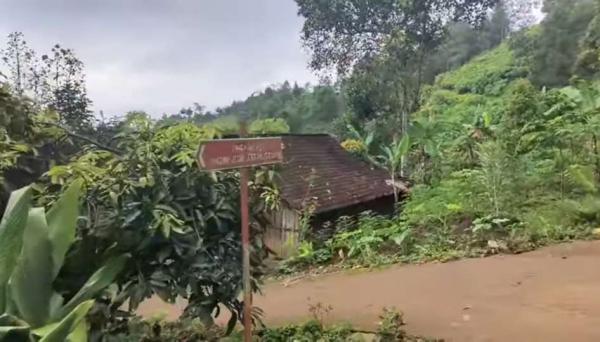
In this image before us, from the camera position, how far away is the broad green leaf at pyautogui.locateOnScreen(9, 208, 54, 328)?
2377 millimetres

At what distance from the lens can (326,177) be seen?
45.1 ft

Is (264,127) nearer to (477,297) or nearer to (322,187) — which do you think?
(477,297)

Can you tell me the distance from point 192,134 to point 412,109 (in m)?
14.7

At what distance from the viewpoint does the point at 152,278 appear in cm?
324

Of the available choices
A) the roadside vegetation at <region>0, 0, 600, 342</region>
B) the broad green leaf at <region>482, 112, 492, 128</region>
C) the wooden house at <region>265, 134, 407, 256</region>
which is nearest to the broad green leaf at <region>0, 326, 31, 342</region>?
the roadside vegetation at <region>0, 0, 600, 342</region>

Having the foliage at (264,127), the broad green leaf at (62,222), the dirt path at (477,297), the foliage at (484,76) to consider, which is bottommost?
the dirt path at (477,297)

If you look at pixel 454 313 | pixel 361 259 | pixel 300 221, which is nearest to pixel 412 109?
pixel 300 221

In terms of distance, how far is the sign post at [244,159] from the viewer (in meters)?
3.03

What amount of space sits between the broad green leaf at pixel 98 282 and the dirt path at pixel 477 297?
7.26ft

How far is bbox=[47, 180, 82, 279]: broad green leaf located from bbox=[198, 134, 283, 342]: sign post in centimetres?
68

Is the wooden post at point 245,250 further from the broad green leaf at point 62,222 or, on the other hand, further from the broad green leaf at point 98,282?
the broad green leaf at point 62,222

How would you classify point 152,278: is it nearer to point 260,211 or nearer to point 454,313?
point 260,211

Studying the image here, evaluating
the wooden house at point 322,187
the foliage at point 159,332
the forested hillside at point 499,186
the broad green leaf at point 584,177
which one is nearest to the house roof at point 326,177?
the wooden house at point 322,187

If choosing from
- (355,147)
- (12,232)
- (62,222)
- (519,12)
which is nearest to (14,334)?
(12,232)
